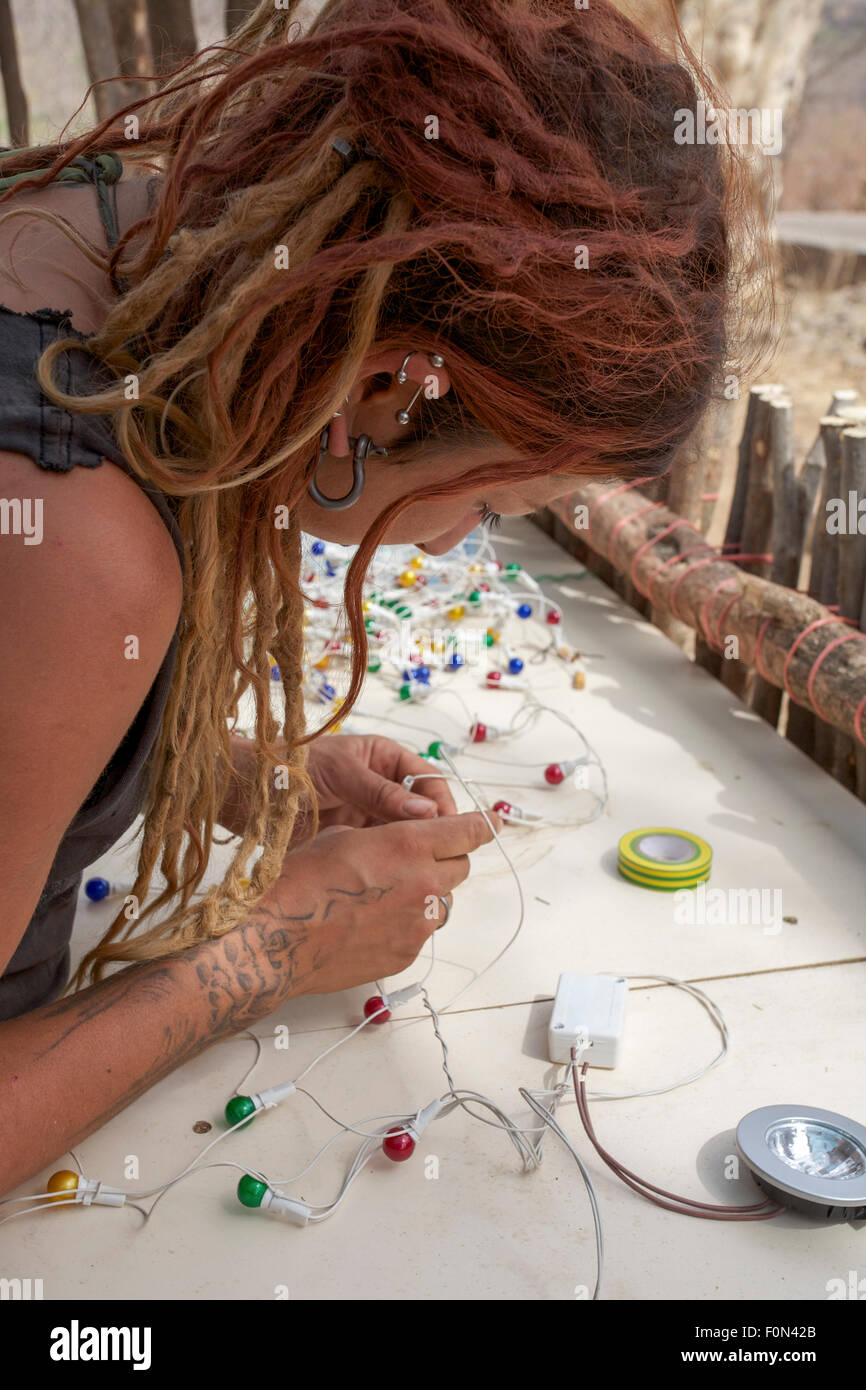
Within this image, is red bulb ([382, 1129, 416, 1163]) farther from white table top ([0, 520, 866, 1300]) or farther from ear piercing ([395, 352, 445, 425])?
ear piercing ([395, 352, 445, 425])

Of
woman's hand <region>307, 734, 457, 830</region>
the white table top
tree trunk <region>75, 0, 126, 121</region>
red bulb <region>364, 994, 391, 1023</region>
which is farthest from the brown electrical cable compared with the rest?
tree trunk <region>75, 0, 126, 121</region>

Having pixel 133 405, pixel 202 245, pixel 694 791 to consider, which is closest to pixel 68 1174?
pixel 133 405

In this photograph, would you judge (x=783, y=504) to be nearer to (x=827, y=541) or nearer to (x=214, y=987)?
(x=827, y=541)

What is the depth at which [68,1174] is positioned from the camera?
1002 millimetres

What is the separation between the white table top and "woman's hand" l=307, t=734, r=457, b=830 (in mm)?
154

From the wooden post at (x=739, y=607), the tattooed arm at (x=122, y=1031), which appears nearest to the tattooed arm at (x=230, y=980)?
the tattooed arm at (x=122, y=1031)

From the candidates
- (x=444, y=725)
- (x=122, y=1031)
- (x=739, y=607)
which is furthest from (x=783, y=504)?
(x=122, y=1031)

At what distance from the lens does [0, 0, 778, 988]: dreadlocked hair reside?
74cm

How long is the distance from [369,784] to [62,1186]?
545 mm

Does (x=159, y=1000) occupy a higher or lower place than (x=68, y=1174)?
higher

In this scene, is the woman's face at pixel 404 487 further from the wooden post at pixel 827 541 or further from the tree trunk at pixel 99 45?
the tree trunk at pixel 99 45

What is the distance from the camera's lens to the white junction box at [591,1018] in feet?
3.72
